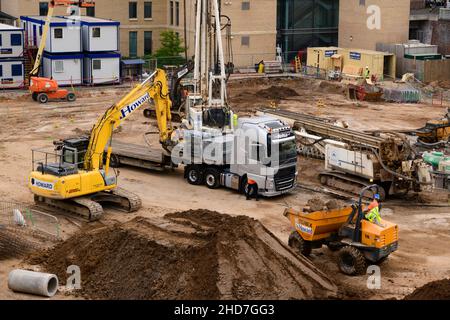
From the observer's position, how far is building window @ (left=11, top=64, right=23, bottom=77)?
182 feet

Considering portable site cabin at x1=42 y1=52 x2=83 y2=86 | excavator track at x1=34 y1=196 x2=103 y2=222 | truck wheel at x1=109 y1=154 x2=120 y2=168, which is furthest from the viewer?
portable site cabin at x1=42 y1=52 x2=83 y2=86

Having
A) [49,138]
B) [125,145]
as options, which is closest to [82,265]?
[125,145]

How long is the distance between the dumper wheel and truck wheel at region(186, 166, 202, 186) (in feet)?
30.3

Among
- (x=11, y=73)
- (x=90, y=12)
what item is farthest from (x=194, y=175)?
(x=90, y=12)

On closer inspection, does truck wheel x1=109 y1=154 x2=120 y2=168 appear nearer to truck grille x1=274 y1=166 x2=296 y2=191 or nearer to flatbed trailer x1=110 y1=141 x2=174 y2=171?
flatbed trailer x1=110 y1=141 x2=174 y2=171

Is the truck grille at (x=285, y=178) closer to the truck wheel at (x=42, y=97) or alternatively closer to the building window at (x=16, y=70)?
the truck wheel at (x=42, y=97)

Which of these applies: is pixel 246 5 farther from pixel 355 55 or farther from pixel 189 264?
pixel 189 264

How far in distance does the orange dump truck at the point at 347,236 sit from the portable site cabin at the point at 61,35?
110 ft

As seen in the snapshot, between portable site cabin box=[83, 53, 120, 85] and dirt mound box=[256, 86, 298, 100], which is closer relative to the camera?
dirt mound box=[256, 86, 298, 100]

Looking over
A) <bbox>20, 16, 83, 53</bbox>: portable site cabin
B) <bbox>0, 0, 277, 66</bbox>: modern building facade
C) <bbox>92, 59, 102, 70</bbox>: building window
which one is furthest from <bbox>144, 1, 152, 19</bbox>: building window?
<bbox>92, 59, 102, 70</bbox>: building window

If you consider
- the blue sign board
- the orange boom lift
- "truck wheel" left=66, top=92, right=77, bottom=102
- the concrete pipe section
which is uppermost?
the blue sign board

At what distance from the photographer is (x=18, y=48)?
55.5 meters

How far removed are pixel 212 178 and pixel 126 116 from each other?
399 cm

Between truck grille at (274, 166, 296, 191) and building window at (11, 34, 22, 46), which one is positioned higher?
building window at (11, 34, 22, 46)
